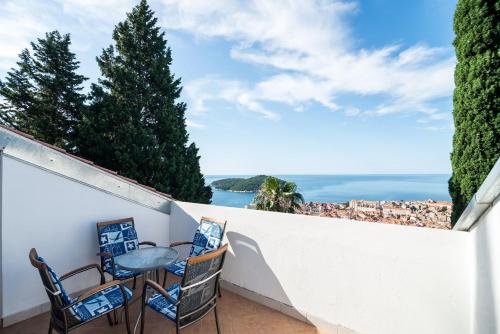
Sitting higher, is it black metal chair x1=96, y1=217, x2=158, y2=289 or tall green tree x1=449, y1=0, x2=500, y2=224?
tall green tree x1=449, y1=0, x2=500, y2=224

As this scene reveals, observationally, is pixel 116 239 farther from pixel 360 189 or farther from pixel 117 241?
pixel 360 189

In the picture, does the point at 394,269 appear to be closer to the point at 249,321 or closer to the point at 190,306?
the point at 249,321

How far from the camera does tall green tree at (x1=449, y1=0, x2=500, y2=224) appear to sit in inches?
128

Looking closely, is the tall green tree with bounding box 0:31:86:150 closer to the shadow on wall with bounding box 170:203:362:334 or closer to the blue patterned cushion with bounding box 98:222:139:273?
the blue patterned cushion with bounding box 98:222:139:273

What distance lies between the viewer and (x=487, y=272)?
1499mm

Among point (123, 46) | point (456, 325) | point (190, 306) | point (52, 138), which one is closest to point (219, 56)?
point (190, 306)

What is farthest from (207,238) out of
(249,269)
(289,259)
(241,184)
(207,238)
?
(241,184)

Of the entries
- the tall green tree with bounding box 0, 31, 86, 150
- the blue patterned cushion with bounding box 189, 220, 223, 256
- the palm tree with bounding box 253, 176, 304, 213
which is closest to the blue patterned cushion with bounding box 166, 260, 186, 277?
the blue patterned cushion with bounding box 189, 220, 223, 256

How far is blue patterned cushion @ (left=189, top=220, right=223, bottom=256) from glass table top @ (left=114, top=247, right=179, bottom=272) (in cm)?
49

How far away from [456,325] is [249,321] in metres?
1.96

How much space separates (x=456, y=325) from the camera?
6.10ft

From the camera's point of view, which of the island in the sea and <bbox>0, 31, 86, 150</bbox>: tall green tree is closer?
<bbox>0, 31, 86, 150</bbox>: tall green tree

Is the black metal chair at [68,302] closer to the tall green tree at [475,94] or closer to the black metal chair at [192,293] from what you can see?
the black metal chair at [192,293]

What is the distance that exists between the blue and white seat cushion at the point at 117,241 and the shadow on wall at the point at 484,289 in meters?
3.44
